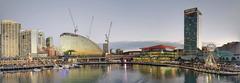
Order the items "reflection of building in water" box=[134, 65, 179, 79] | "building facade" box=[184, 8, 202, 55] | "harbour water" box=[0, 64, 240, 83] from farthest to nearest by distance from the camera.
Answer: "building facade" box=[184, 8, 202, 55], "reflection of building in water" box=[134, 65, 179, 79], "harbour water" box=[0, 64, 240, 83]

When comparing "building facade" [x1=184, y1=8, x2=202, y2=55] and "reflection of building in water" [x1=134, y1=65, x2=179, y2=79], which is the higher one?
"building facade" [x1=184, y1=8, x2=202, y2=55]

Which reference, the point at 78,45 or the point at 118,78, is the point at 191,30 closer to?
the point at 78,45

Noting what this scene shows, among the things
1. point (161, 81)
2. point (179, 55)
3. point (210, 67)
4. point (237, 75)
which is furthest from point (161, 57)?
point (161, 81)

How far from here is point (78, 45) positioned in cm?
18225

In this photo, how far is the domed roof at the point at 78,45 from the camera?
179575 millimetres

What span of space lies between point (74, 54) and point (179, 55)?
62.5 metres

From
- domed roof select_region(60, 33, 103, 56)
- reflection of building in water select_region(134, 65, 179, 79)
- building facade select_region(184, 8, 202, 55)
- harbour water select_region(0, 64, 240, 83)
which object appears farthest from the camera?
building facade select_region(184, 8, 202, 55)

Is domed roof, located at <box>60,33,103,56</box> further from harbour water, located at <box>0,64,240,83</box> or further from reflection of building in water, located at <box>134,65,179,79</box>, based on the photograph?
harbour water, located at <box>0,64,240,83</box>

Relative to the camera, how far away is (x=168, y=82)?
54344mm

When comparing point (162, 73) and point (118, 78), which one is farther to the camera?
point (162, 73)

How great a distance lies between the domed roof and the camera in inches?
7070

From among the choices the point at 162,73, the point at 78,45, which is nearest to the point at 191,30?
the point at 78,45

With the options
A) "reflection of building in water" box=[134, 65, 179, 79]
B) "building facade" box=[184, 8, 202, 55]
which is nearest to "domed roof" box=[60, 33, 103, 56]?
"building facade" box=[184, 8, 202, 55]

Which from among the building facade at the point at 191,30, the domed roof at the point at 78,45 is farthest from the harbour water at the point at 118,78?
the building facade at the point at 191,30
